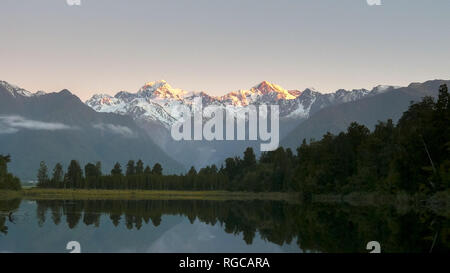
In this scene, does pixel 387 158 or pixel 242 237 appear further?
pixel 387 158

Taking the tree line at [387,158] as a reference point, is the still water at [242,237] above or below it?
below

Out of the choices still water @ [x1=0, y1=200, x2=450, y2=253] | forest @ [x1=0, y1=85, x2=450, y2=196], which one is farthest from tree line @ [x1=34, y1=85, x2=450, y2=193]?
still water @ [x1=0, y1=200, x2=450, y2=253]

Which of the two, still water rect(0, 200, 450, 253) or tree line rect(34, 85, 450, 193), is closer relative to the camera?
still water rect(0, 200, 450, 253)

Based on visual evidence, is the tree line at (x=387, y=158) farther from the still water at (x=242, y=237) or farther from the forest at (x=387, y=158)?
the still water at (x=242, y=237)

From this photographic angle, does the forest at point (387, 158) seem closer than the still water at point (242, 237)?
No

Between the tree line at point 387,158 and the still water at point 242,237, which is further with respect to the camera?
the tree line at point 387,158

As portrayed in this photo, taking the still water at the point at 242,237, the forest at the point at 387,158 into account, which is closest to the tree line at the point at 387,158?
the forest at the point at 387,158

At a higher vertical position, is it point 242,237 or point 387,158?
point 387,158

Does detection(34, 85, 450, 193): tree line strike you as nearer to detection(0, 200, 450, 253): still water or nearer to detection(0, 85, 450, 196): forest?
detection(0, 85, 450, 196): forest

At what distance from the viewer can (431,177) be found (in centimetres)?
9744

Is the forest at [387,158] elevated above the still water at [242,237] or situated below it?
above

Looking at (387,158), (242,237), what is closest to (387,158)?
(387,158)

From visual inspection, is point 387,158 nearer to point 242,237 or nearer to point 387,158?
point 387,158
